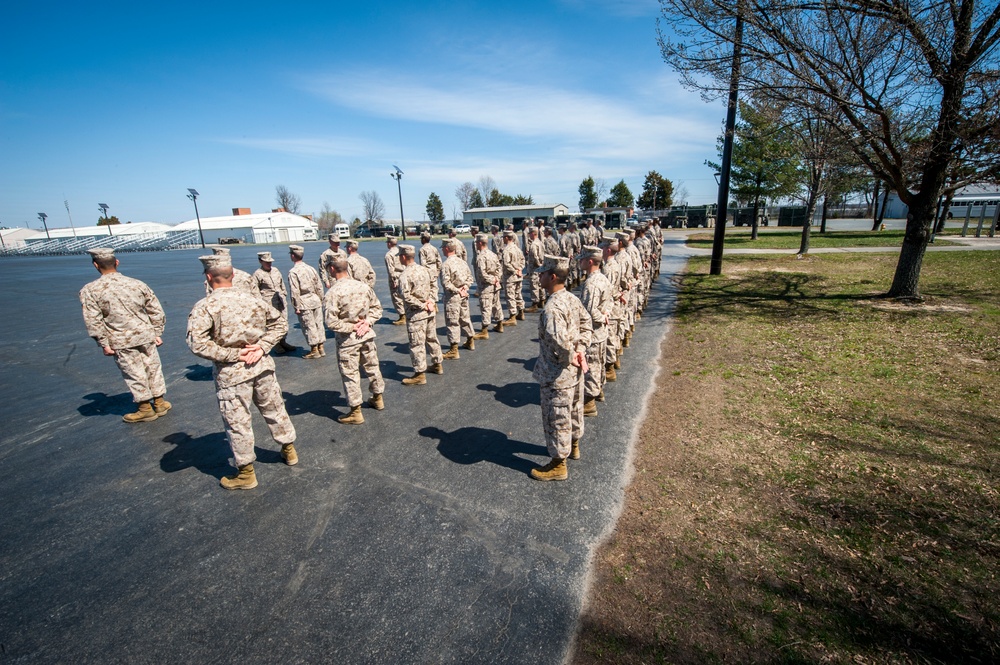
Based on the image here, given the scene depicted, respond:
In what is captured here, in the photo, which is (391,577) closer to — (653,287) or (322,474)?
(322,474)

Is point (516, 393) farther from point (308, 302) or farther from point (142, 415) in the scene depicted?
point (142, 415)

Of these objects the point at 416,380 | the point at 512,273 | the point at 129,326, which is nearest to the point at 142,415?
the point at 129,326

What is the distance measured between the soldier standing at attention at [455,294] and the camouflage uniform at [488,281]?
3.77ft

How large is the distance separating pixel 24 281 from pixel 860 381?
3543cm

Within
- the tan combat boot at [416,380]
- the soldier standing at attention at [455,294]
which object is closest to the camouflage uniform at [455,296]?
the soldier standing at attention at [455,294]

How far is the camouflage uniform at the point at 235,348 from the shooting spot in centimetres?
413

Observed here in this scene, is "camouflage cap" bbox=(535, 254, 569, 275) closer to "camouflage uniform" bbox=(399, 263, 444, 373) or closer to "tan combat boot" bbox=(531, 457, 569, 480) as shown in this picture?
"tan combat boot" bbox=(531, 457, 569, 480)

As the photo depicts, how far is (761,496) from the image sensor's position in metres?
4.07

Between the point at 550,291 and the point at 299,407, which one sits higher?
the point at 550,291

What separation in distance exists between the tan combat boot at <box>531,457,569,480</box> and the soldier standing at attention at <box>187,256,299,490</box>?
9.56ft

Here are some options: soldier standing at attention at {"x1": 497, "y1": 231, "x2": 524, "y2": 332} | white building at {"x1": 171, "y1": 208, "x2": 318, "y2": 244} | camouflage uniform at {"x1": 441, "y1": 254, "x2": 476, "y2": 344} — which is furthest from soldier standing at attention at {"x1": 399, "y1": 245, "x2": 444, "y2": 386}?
white building at {"x1": 171, "y1": 208, "x2": 318, "y2": 244}

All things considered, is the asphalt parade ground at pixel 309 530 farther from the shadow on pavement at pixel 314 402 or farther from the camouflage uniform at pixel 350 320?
the camouflage uniform at pixel 350 320

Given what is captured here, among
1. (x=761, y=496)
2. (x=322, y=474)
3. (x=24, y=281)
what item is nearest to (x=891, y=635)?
(x=761, y=496)

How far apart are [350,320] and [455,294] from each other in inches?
120
